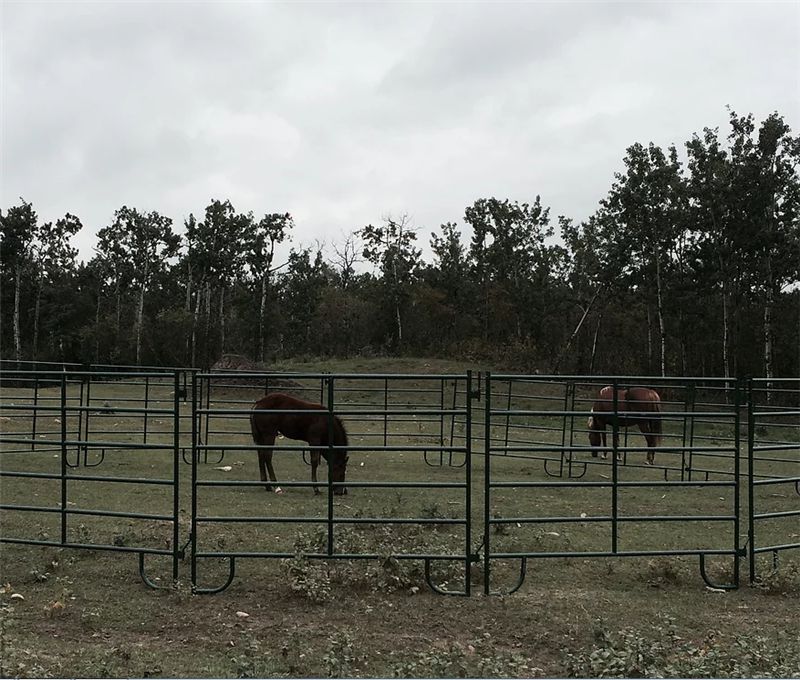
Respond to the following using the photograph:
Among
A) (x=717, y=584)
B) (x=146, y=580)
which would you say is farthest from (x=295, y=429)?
(x=717, y=584)

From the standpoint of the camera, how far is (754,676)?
3.67 m

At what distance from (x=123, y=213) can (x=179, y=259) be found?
22.2 feet

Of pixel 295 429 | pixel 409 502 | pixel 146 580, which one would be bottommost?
pixel 409 502

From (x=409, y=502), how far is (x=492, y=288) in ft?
119

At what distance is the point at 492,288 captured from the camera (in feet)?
144

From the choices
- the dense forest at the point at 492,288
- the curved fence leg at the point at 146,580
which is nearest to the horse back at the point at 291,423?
the curved fence leg at the point at 146,580

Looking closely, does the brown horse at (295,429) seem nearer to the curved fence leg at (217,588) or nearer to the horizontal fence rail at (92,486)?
the horizontal fence rail at (92,486)

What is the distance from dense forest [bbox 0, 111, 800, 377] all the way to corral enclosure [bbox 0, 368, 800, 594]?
18.4 metres

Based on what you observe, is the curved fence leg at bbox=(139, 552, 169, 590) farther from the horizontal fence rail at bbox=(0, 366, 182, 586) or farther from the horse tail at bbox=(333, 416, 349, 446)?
the horse tail at bbox=(333, 416, 349, 446)

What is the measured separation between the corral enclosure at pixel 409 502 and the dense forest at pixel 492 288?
60.2 ft

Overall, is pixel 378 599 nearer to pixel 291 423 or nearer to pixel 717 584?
pixel 717 584

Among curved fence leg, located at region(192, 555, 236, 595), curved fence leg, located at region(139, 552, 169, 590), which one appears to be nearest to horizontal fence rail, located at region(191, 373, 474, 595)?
curved fence leg, located at region(192, 555, 236, 595)

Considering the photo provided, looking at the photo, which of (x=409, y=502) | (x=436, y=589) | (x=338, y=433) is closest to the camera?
(x=436, y=589)

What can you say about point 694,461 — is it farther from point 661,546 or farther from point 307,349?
point 307,349
